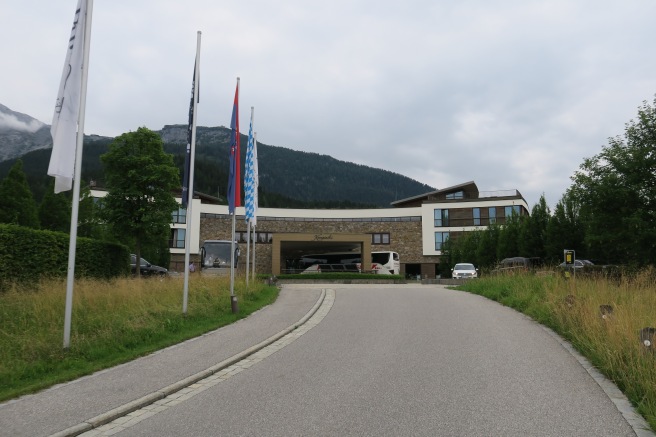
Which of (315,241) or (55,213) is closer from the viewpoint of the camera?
(55,213)

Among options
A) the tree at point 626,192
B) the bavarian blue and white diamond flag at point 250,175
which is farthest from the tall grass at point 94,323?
the tree at point 626,192

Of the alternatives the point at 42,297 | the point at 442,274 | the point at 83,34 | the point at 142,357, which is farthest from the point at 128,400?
the point at 442,274

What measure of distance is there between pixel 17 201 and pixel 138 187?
1350 centimetres

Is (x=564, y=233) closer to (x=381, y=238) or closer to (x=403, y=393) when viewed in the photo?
(x=381, y=238)

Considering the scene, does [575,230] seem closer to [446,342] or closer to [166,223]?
[166,223]

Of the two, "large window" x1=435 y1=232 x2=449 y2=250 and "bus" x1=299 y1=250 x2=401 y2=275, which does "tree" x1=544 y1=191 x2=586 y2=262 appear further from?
"large window" x1=435 y1=232 x2=449 y2=250

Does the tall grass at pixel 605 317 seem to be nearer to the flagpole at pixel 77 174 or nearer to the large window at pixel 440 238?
the flagpole at pixel 77 174

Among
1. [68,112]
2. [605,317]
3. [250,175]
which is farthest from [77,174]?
[250,175]

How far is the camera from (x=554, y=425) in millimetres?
5230

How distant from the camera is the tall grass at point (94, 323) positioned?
803cm

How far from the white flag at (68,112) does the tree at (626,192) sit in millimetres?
19569

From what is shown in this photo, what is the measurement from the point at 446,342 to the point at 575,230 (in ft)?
100

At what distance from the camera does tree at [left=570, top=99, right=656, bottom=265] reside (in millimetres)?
20963

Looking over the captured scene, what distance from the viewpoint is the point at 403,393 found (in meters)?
6.39
